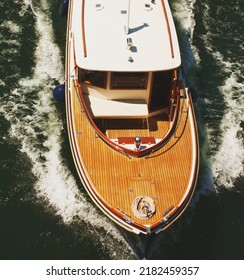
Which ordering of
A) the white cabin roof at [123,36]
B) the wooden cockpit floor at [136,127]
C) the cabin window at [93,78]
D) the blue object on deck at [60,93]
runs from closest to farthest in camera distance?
the white cabin roof at [123,36] → the cabin window at [93,78] → the wooden cockpit floor at [136,127] → the blue object on deck at [60,93]

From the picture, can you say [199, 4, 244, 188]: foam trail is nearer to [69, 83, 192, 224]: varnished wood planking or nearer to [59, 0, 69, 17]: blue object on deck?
[69, 83, 192, 224]: varnished wood planking

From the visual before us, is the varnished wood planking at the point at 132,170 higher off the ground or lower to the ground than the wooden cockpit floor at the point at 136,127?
higher

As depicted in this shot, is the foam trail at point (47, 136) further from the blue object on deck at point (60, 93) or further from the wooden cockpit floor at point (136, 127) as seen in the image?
the wooden cockpit floor at point (136, 127)

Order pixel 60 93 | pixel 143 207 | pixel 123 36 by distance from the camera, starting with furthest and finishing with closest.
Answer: pixel 60 93 < pixel 123 36 < pixel 143 207

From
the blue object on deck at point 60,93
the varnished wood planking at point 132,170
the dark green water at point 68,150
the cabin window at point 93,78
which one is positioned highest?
the cabin window at point 93,78

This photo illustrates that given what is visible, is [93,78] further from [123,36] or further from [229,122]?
[229,122]

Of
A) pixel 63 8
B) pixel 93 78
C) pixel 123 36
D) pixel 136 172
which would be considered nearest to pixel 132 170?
pixel 136 172

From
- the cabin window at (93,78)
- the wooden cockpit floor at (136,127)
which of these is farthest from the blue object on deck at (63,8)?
the wooden cockpit floor at (136,127)
